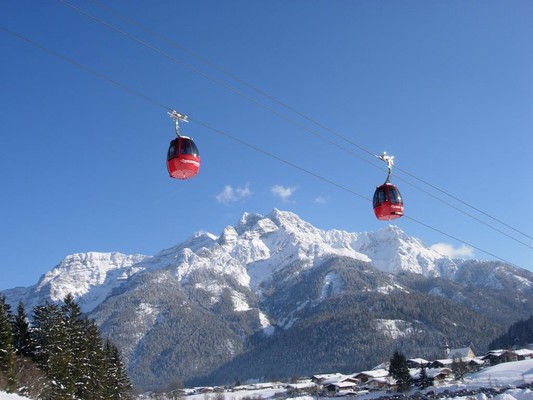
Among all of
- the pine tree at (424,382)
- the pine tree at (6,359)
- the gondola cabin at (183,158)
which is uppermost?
the gondola cabin at (183,158)

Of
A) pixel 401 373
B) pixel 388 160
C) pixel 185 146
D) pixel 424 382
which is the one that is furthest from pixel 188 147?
pixel 424 382

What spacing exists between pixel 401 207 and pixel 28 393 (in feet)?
104

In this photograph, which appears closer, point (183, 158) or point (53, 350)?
point (183, 158)

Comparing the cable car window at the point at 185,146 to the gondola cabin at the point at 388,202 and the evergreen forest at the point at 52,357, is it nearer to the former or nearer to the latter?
the gondola cabin at the point at 388,202

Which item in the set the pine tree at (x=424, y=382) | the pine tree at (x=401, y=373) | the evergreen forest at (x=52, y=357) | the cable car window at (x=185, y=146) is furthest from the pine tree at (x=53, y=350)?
the pine tree at (x=424, y=382)

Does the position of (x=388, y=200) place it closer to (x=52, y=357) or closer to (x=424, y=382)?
(x=52, y=357)

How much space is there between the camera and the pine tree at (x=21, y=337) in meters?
49.7

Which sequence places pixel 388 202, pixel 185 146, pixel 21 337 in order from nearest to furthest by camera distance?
pixel 185 146 < pixel 388 202 < pixel 21 337

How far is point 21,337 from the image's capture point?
1982 inches

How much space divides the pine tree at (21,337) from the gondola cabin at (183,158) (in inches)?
1439

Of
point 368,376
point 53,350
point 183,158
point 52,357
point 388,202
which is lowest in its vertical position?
point 368,376

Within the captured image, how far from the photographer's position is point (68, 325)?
5253 centimetres

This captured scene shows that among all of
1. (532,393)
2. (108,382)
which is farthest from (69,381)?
(532,393)

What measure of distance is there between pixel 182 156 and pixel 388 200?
30.8 feet
